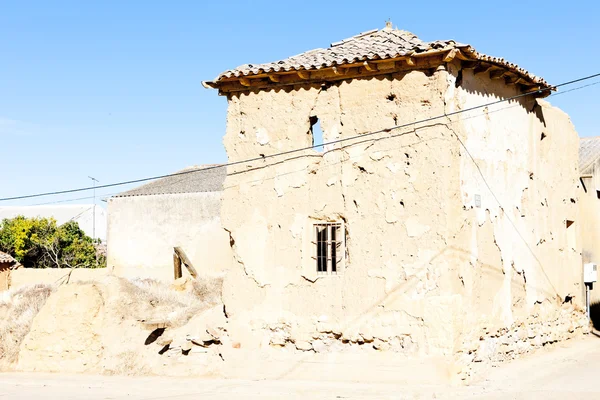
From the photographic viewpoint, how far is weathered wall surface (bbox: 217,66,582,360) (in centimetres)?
1285

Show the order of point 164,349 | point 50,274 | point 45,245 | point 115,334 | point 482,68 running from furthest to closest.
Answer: point 45,245 → point 50,274 → point 115,334 → point 164,349 → point 482,68

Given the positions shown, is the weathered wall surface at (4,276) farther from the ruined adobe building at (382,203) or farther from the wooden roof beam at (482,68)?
the wooden roof beam at (482,68)

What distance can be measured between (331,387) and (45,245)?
23315 millimetres

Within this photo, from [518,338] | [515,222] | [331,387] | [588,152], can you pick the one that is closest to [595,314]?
[588,152]

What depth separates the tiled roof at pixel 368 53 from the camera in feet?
42.2

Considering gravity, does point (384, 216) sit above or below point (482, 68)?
below

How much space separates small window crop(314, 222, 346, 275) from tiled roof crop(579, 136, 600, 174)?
8.85 m

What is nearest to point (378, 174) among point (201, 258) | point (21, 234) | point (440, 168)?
point (440, 168)

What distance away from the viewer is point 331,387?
12.9 metres

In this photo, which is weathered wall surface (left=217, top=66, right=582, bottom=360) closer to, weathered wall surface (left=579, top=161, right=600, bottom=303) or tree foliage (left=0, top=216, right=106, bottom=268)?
weathered wall surface (left=579, top=161, right=600, bottom=303)

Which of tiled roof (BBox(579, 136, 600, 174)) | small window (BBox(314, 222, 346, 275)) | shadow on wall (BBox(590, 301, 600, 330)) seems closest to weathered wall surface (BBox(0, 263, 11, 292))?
small window (BBox(314, 222, 346, 275))

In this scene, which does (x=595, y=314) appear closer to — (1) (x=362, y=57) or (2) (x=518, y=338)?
(2) (x=518, y=338)

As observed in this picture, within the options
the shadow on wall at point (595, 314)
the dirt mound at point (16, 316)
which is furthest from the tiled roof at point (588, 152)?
the dirt mound at point (16, 316)

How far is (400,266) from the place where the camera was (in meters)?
13.0
